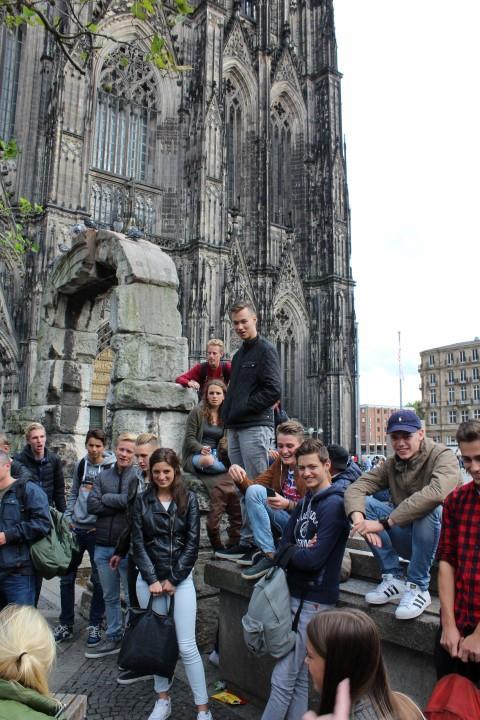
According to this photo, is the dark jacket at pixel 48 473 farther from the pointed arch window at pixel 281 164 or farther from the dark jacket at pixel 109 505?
the pointed arch window at pixel 281 164

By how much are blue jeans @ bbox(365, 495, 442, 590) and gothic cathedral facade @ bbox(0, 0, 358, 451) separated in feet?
49.4

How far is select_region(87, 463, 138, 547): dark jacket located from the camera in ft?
15.0

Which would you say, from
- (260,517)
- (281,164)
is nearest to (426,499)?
(260,517)

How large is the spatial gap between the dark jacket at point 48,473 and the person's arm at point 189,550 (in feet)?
7.39

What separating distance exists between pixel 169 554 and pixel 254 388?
138 centimetres

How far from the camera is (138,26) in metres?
22.6

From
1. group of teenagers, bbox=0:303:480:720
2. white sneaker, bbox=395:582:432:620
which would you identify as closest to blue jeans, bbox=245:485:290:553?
group of teenagers, bbox=0:303:480:720

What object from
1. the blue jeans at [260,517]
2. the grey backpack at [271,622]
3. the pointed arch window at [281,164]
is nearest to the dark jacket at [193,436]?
the blue jeans at [260,517]

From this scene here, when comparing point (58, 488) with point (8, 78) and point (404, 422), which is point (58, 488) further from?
point (8, 78)

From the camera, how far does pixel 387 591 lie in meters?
3.01

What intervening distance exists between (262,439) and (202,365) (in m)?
1.60

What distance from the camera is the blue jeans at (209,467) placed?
15.6ft

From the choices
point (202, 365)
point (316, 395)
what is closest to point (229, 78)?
point (316, 395)

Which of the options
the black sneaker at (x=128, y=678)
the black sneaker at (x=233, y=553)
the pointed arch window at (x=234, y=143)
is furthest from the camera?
the pointed arch window at (x=234, y=143)
